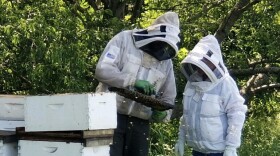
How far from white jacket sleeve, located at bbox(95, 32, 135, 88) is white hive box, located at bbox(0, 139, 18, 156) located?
0.93 meters

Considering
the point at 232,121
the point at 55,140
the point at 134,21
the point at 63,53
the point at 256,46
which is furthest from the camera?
the point at 256,46

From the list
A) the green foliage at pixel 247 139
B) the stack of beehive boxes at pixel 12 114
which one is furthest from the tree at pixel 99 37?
the stack of beehive boxes at pixel 12 114

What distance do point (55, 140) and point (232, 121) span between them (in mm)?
1433

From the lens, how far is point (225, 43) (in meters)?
8.71

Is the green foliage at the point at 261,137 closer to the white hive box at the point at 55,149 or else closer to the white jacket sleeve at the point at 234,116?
the white jacket sleeve at the point at 234,116

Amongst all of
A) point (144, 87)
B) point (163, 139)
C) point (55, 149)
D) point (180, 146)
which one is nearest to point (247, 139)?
point (163, 139)

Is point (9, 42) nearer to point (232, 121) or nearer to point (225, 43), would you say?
point (232, 121)

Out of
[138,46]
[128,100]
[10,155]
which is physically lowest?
[10,155]

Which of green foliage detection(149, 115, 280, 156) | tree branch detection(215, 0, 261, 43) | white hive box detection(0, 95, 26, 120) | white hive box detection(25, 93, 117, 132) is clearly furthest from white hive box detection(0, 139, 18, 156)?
tree branch detection(215, 0, 261, 43)

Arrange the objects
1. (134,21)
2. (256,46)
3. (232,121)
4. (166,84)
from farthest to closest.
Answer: (256,46)
(134,21)
(166,84)
(232,121)

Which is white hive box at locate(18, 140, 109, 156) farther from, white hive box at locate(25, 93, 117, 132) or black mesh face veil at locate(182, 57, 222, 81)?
black mesh face veil at locate(182, 57, 222, 81)

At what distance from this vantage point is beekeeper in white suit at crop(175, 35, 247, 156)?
4.43 m

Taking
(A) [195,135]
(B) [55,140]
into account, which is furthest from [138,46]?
(B) [55,140]

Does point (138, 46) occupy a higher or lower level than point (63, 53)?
lower
